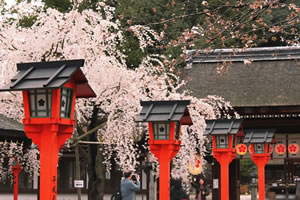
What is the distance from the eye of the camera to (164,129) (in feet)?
35.2

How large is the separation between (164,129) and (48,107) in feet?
13.1

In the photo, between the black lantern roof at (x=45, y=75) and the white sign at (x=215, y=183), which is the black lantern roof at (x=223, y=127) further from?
the white sign at (x=215, y=183)

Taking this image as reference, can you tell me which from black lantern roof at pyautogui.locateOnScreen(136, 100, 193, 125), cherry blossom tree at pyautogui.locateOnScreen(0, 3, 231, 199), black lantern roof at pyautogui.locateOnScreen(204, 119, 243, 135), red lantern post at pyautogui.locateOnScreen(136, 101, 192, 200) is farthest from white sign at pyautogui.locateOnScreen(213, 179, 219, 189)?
black lantern roof at pyautogui.locateOnScreen(136, 100, 193, 125)

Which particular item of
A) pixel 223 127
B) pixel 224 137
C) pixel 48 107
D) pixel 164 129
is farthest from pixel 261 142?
Answer: pixel 48 107

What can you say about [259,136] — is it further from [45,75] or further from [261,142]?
[45,75]

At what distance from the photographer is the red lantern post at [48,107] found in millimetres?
6988

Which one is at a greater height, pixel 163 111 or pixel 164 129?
pixel 163 111

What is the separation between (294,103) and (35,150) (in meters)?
9.50

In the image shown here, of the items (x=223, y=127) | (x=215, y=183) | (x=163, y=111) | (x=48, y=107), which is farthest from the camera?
(x=215, y=183)

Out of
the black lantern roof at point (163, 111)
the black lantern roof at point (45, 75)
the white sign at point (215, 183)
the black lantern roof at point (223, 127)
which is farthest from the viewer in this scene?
the white sign at point (215, 183)

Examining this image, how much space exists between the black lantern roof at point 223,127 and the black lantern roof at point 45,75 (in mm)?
6972

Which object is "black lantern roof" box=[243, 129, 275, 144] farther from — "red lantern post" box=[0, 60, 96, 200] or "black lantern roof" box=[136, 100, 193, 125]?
"red lantern post" box=[0, 60, 96, 200]

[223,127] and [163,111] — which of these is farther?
[223,127]

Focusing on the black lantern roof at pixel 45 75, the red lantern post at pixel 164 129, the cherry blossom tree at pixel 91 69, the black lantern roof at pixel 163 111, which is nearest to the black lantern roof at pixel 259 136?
the cherry blossom tree at pixel 91 69
